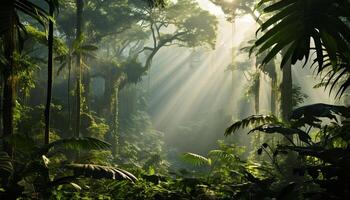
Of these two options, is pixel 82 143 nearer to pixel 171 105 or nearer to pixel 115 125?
pixel 115 125

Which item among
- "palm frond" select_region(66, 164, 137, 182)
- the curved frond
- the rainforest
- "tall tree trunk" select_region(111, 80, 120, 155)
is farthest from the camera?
"tall tree trunk" select_region(111, 80, 120, 155)

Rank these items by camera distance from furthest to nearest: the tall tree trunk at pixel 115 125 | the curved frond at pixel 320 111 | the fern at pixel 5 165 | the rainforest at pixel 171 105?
the tall tree trunk at pixel 115 125
the curved frond at pixel 320 111
the fern at pixel 5 165
the rainforest at pixel 171 105

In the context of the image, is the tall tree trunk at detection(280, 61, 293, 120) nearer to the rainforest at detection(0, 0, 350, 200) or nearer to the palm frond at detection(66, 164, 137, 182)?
the rainforest at detection(0, 0, 350, 200)

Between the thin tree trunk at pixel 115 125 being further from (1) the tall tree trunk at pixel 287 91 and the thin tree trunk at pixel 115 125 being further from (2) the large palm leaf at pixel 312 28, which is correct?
(2) the large palm leaf at pixel 312 28

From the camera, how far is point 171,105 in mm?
62219

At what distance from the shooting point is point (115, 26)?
112 feet

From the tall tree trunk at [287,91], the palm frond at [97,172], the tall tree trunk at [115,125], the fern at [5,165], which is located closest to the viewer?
the palm frond at [97,172]

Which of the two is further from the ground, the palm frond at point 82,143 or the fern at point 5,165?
the palm frond at point 82,143

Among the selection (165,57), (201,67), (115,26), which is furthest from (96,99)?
(165,57)

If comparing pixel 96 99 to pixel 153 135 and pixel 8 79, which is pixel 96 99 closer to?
pixel 153 135

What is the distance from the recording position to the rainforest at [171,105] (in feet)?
12.8

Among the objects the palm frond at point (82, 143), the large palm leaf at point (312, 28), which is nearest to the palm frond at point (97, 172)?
the palm frond at point (82, 143)

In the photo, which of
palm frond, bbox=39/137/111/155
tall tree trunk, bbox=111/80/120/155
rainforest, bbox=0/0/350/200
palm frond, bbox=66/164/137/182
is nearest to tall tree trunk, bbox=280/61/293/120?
rainforest, bbox=0/0/350/200

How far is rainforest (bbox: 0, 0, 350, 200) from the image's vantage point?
12.8 feet
